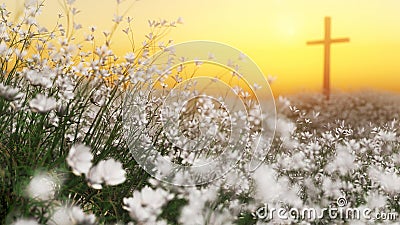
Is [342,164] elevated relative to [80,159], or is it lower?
elevated

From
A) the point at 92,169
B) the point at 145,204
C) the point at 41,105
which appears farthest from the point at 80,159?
the point at 41,105

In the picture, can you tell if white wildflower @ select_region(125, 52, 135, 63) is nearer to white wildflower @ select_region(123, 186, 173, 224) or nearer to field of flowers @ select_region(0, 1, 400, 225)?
field of flowers @ select_region(0, 1, 400, 225)

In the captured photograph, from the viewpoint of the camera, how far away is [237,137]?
358 centimetres

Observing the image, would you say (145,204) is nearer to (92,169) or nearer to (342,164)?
(92,169)

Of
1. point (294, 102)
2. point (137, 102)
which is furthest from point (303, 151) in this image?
point (294, 102)

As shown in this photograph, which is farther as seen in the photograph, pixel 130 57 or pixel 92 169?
pixel 130 57

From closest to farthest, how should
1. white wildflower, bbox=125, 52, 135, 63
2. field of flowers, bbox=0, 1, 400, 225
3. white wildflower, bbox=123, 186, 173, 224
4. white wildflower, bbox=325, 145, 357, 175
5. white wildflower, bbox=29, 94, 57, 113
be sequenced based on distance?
white wildflower, bbox=123, 186, 173, 224
white wildflower, bbox=29, 94, 57, 113
field of flowers, bbox=0, 1, 400, 225
white wildflower, bbox=125, 52, 135, 63
white wildflower, bbox=325, 145, 357, 175

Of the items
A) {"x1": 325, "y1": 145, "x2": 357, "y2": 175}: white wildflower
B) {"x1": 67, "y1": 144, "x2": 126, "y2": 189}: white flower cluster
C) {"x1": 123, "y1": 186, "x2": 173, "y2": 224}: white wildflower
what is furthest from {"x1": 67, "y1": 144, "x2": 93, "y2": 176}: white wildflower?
{"x1": 325, "y1": 145, "x2": 357, "y2": 175}: white wildflower

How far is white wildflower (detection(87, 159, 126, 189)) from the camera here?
5.78 ft

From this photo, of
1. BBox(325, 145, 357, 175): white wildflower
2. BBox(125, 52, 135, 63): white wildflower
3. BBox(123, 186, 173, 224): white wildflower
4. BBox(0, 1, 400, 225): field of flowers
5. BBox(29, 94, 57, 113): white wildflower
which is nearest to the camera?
BBox(123, 186, 173, 224): white wildflower

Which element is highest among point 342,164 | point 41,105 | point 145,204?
point 342,164

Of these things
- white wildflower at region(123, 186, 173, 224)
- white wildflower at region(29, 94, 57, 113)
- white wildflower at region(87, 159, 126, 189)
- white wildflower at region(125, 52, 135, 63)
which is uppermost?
white wildflower at region(125, 52, 135, 63)

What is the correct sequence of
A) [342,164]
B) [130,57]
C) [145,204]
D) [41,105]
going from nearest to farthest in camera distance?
[145,204]
[41,105]
[130,57]
[342,164]

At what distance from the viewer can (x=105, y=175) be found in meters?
1.78
